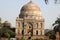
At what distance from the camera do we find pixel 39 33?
61.0 metres

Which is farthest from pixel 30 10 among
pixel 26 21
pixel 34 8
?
pixel 26 21

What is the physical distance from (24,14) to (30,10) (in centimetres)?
166

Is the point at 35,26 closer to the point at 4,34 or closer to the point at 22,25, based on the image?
the point at 22,25

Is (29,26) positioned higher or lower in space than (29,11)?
lower

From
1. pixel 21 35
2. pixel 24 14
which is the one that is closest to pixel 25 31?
pixel 21 35

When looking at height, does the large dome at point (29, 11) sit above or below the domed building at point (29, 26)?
above

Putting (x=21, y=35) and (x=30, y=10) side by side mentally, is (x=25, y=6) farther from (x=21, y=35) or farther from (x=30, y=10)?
(x=21, y=35)

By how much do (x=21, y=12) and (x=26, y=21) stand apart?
560cm

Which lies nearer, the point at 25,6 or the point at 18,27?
the point at 18,27

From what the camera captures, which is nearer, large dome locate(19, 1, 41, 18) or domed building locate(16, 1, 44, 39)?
domed building locate(16, 1, 44, 39)

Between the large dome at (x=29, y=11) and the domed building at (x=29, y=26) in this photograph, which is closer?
the domed building at (x=29, y=26)

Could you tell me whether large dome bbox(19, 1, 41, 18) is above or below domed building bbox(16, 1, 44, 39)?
above

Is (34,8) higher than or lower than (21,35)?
higher

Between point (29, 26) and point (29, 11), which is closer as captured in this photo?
point (29, 26)
